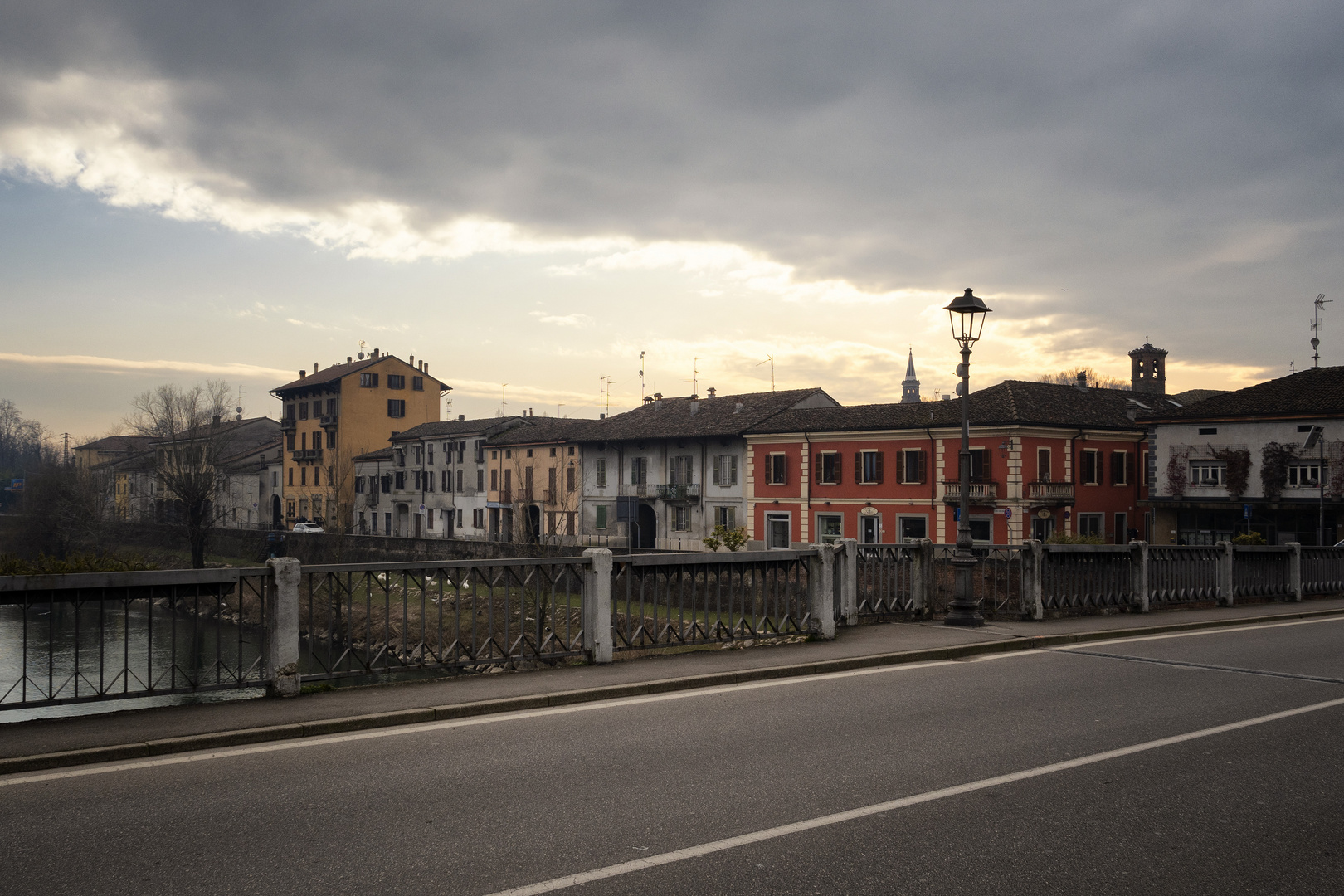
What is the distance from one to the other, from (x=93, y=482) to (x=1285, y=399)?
75.5 metres

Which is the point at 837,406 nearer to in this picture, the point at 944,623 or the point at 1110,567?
the point at 1110,567

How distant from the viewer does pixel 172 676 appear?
321 inches

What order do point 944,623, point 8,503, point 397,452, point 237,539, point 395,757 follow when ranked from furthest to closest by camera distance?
1. point 8,503
2. point 397,452
3. point 237,539
4. point 944,623
5. point 395,757

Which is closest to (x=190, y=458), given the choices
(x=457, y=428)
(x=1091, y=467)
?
(x=457, y=428)

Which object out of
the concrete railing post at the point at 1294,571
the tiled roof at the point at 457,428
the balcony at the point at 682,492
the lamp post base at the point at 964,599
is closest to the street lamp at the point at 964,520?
the lamp post base at the point at 964,599

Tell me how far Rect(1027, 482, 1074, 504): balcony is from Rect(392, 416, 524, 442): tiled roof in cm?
3893

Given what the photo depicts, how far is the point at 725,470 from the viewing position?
189ft

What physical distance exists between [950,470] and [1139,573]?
31.0m

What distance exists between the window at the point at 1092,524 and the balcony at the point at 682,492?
71.2 ft

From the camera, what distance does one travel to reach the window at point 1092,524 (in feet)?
163

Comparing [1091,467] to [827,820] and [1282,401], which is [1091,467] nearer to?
[1282,401]

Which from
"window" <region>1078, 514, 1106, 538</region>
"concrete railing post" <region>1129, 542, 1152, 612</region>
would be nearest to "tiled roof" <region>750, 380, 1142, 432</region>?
"window" <region>1078, 514, 1106, 538</region>

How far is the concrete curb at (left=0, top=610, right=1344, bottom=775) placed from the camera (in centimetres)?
674

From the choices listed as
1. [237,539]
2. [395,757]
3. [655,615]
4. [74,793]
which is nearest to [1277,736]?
[655,615]
